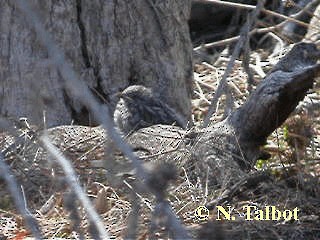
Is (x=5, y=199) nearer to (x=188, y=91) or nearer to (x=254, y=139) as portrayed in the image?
(x=254, y=139)

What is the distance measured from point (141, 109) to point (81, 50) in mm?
423

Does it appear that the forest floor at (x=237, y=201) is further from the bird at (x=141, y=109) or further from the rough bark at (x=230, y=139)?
the bird at (x=141, y=109)

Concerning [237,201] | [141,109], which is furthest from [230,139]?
[141,109]

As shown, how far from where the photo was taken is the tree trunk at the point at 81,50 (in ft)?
14.2

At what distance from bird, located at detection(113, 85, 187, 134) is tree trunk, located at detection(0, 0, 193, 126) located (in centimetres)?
9

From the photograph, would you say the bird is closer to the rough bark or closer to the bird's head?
the bird's head

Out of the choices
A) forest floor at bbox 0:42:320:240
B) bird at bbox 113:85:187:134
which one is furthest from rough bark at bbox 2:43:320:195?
bird at bbox 113:85:187:134

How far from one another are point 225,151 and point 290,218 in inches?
21.7

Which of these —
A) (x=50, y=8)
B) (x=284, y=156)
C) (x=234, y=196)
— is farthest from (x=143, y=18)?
(x=234, y=196)

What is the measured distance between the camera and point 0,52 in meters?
4.39

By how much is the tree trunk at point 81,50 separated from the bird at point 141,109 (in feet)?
0.30

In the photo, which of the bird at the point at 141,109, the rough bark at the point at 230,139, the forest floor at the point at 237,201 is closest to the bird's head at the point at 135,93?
the bird at the point at 141,109

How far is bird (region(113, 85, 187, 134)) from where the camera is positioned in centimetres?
435

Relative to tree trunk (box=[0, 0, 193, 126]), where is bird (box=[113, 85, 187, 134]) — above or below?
below
